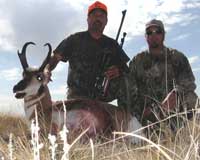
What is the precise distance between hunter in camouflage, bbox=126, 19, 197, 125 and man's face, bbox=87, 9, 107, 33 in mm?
703

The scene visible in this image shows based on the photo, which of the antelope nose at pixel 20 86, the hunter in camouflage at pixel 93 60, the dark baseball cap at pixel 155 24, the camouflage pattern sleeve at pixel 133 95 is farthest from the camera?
the dark baseball cap at pixel 155 24

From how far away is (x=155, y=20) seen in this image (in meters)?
7.52

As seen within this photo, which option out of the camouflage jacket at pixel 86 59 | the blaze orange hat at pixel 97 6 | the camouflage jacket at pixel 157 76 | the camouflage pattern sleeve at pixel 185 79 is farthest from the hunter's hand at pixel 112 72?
the blaze orange hat at pixel 97 6

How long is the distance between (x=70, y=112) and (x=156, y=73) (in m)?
1.71

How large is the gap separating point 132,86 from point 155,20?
1078 mm

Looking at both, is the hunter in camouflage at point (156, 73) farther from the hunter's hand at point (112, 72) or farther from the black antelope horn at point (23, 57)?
the black antelope horn at point (23, 57)

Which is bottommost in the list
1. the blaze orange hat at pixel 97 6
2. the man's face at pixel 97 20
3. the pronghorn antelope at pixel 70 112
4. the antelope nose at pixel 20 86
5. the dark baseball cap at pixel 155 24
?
the pronghorn antelope at pixel 70 112

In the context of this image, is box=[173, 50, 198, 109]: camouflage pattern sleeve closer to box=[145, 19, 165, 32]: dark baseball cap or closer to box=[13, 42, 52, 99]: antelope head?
box=[145, 19, 165, 32]: dark baseball cap

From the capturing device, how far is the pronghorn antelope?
6.10 meters

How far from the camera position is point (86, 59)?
7457 millimetres

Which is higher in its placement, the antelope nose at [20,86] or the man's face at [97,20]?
the man's face at [97,20]

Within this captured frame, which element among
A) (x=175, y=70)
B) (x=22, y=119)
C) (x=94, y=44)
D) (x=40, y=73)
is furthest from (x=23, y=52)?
(x=22, y=119)

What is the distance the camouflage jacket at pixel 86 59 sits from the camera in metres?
7.33

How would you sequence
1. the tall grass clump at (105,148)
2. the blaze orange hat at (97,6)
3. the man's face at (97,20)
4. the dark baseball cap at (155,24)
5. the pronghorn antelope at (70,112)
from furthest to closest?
the blaze orange hat at (97,6)
the man's face at (97,20)
the dark baseball cap at (155,24)
the pronghorn antelope at (70,112)
the tall grass clump at (105,148)
